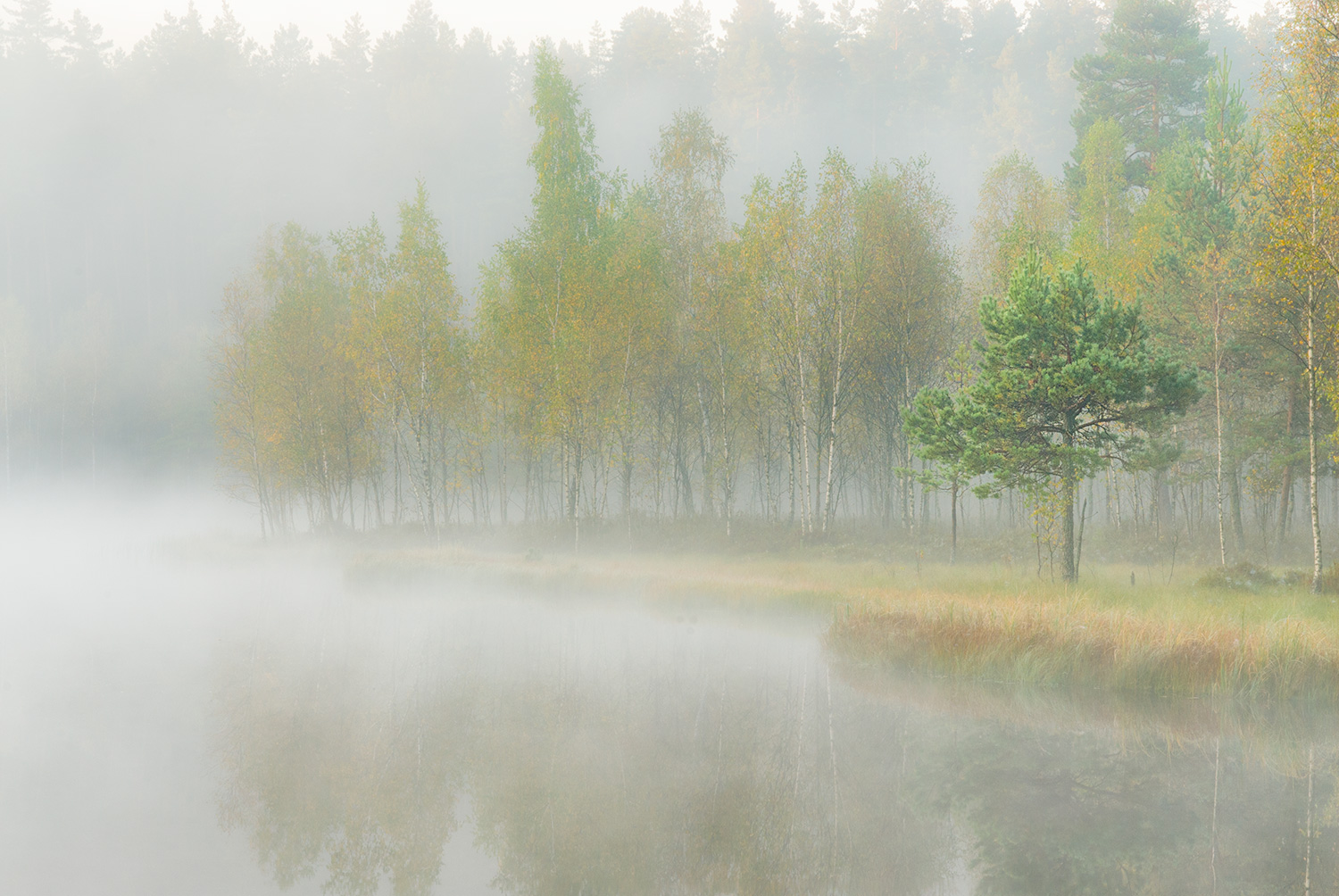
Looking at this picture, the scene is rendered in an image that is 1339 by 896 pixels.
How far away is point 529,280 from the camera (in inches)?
1355

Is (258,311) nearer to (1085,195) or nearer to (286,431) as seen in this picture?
(286,431)

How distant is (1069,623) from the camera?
15.2 meters

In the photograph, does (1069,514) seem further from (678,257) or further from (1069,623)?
(678,257)

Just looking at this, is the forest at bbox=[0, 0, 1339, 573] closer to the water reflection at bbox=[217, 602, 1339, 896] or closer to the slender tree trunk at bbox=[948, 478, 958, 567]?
the slender tree trunk at bbox=[948, 478, 958, 567]

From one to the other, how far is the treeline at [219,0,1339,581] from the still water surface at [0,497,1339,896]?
34.3ft

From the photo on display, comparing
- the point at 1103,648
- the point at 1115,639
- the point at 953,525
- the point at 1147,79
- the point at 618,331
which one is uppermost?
the point at 1147,79

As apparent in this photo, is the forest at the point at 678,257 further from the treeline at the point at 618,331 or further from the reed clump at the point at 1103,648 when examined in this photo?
the reed clump at the point at 1103,648

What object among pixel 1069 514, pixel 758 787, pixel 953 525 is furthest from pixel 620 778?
pixel 953 525

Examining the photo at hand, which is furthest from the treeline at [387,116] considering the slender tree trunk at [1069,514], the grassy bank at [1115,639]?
the grassy bank at [1115,639]

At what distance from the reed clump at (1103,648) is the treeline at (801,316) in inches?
253

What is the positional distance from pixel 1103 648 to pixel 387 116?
331 feet

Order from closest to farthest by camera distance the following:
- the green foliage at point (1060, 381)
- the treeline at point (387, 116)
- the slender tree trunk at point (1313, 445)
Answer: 1. the slender tree trunk at point (1313, 445)
2. the green foliage at point (1060, 381)
3. the treeline at point (387, 116)

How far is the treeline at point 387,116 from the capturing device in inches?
3408

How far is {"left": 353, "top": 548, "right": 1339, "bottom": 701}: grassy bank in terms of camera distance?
13594mm
